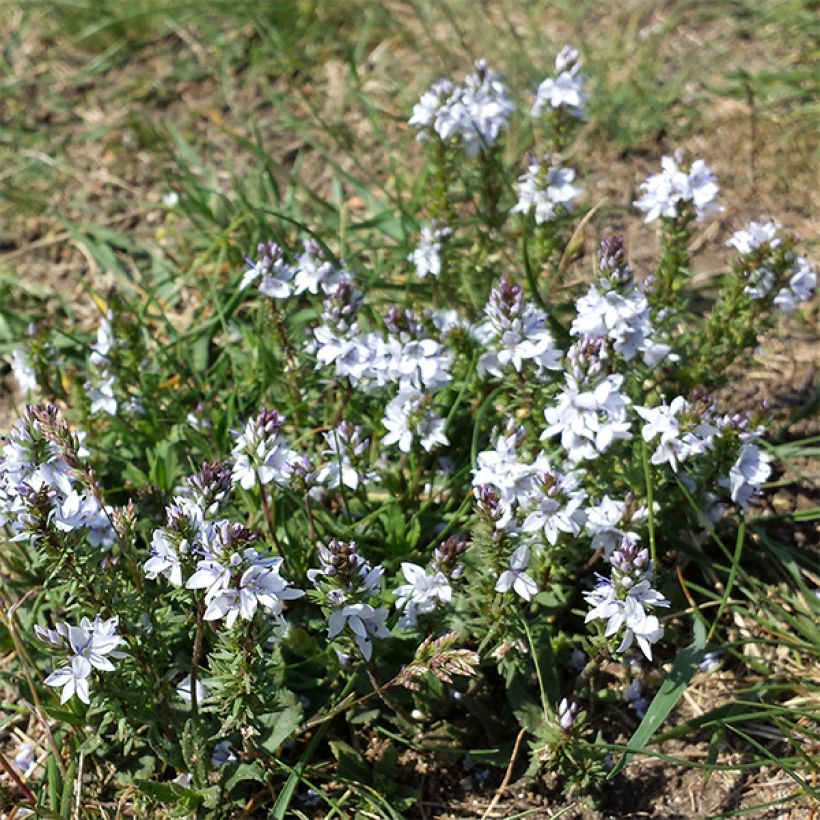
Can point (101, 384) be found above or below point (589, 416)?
below

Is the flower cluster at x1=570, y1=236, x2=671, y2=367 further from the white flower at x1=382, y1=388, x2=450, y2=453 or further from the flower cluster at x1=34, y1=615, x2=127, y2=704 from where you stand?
the flower cluster at x1=34, y1=615, x2=127, y2=704

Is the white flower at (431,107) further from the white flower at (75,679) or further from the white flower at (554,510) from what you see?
the white flower at (75,679)

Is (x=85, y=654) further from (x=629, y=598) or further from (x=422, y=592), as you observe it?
(x=629, y=598)

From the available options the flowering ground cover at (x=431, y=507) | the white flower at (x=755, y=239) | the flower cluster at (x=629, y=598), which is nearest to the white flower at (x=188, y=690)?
the flowering ground cover at (x=431, y=507)

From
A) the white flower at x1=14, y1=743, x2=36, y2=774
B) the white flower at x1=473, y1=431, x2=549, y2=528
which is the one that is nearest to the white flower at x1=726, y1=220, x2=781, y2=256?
the white flower at x1=473, y1=431, x2=549, y2=528

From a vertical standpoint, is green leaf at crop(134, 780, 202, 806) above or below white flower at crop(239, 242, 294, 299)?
below

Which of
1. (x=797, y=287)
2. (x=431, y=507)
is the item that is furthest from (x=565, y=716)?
(x=797, y=287)

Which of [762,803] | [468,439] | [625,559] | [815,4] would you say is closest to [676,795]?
[762,803]
